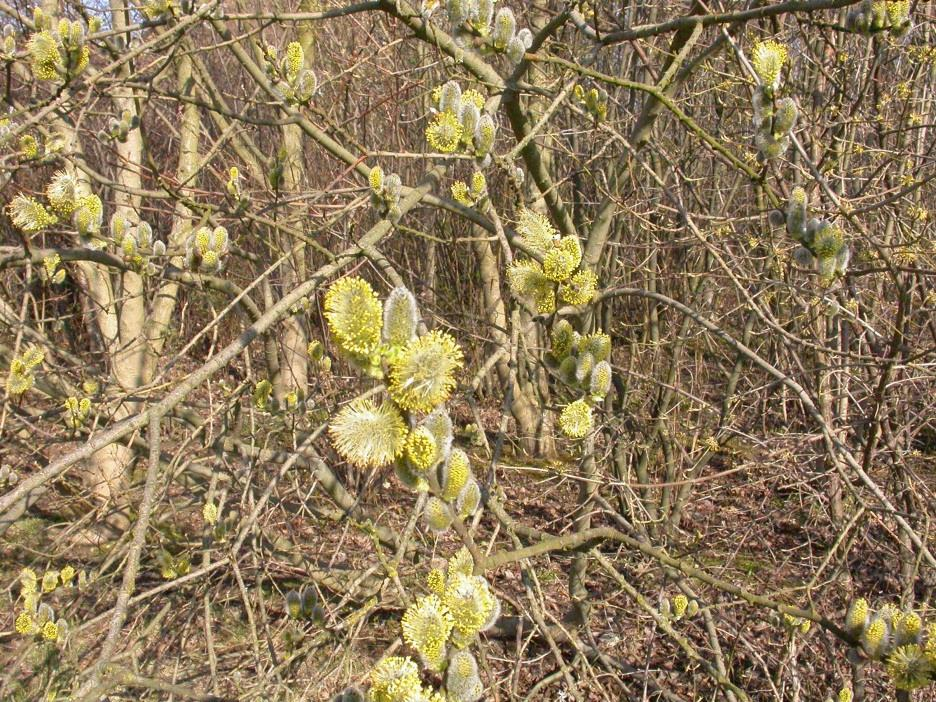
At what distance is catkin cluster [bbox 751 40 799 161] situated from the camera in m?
1.88

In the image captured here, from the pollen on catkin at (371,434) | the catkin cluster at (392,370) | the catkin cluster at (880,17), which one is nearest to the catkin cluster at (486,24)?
the catkin cluster at (880,17)

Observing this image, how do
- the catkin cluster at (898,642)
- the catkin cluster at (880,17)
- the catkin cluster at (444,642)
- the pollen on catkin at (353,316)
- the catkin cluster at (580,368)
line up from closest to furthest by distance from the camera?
1. the pollen on catkin at (353,316)
2. the catkin cluster at (444,642)
3. the catkin cluster at (898,642)
4. the catkin cluster at (580,368)
5. the catkin cluster at (880,17)

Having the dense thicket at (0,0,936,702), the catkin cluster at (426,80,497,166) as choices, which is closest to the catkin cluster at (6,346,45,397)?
the dense thicket at (0,0,936,702)

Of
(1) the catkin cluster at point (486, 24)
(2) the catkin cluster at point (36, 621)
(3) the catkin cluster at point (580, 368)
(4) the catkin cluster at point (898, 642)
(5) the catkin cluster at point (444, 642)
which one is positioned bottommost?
(2) the catkin cluster at point (36, 621)

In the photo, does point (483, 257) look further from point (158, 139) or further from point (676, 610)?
point (158, 139)

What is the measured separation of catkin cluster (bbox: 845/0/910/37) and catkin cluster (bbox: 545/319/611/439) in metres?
1.29

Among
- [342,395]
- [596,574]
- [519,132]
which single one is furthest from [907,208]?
[342,395]

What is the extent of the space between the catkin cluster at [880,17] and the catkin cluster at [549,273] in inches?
49.5

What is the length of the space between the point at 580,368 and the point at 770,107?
885mm

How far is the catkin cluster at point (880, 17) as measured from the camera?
208 centimetres

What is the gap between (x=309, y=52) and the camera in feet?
18.0

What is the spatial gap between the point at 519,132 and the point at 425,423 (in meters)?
2.68

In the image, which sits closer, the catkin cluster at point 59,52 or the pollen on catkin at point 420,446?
the pollen on catkin at point 420,446

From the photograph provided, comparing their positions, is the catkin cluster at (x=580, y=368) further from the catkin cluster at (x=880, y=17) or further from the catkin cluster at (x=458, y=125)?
the catkin cluster at (x=880, y=17)
